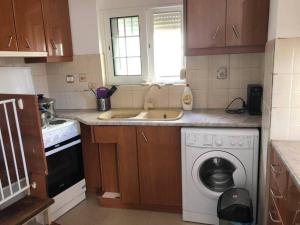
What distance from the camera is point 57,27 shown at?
8.21ft

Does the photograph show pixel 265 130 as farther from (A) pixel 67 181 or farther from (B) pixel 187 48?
(A) pixel 67 181

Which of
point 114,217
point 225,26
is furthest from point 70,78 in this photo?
point 225,26

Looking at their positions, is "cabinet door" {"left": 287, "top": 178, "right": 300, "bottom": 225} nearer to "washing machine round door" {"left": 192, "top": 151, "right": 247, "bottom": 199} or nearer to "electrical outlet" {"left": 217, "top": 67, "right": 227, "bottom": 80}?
"washing machine round door" {"left": 192, "top": 151, "right": 247, "bottom": 199}

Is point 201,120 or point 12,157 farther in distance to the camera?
point 201,120

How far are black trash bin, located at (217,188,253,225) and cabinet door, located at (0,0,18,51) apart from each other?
6.57ft

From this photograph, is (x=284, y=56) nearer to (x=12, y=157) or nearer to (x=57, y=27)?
(x=12, y=157)

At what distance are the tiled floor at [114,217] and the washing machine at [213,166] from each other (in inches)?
7.0

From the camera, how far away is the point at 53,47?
2.46m

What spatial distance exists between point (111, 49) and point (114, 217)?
1667 millimetres

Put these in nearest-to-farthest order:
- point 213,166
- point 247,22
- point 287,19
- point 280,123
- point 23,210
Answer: point 287,19 → point 280,123 → point 23,210 → point 247,22 → point 213,166

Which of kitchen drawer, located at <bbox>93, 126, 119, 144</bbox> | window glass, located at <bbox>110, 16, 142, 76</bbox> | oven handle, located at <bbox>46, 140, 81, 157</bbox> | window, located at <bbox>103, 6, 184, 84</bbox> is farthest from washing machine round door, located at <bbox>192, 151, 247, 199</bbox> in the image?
window glass, located at <bbox>110, 16, 142, 76</bbox>

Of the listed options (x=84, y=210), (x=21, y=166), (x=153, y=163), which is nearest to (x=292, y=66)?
(x=153, y=163)

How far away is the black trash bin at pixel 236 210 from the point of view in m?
1.68

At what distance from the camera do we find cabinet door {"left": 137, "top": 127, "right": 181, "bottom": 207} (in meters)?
2.10
